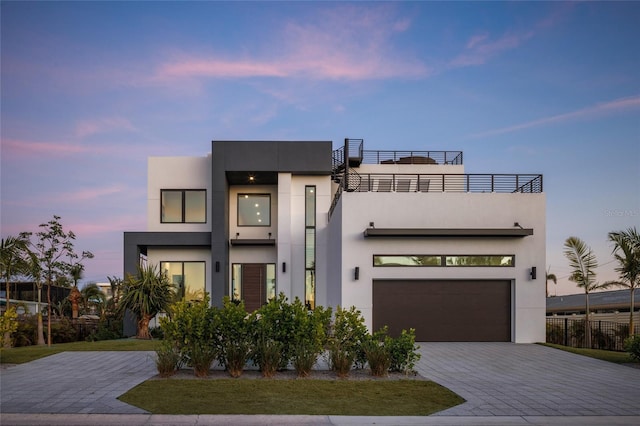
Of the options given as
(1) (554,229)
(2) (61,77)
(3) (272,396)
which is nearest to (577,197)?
(1) (554,229)

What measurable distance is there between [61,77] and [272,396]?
13.4m

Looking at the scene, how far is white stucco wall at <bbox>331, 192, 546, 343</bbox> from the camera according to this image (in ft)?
52.7

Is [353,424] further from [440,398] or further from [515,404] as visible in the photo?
[515,404]

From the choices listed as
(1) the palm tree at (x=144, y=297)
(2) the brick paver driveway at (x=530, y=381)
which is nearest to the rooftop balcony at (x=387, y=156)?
(1) the palm tree at (x=144, y=297)

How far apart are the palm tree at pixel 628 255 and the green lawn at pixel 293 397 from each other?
10.8 metres

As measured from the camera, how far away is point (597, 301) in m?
26.2

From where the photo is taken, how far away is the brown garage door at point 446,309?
16.1m

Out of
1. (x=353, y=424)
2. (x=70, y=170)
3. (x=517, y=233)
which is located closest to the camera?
(x=353, y=424)

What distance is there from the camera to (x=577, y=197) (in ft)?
67.3

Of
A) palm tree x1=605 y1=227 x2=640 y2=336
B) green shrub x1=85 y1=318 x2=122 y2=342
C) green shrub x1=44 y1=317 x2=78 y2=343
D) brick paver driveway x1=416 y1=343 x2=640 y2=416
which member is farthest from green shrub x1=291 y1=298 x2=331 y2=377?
green shrub x1=44 y1=317 x2=78 y2=343

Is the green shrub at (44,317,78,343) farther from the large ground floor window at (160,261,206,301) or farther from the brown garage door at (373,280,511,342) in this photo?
the brown garage door at (373,280,511,342)

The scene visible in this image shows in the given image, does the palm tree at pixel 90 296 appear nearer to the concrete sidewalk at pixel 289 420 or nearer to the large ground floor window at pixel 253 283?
the large ground floor window at pixel 253 283

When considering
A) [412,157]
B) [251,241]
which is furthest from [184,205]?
[412,157]

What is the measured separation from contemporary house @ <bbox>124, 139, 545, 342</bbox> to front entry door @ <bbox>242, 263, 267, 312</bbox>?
0.16 feet
